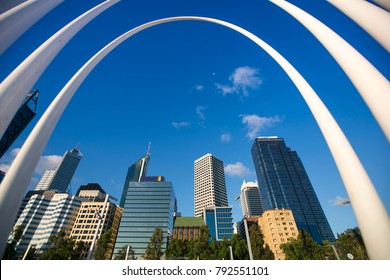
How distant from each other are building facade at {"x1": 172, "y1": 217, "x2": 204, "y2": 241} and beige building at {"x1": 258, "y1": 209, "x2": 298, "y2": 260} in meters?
46.9

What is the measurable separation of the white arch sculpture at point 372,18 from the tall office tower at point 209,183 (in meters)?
151

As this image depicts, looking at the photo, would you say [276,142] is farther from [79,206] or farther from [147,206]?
[79,206]

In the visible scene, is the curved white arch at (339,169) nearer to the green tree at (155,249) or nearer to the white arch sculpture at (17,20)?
the white arch sculpture at (17,20)

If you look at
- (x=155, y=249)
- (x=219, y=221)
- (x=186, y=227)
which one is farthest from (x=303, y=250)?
(x=219, y=221)

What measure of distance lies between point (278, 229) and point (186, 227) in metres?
59.8

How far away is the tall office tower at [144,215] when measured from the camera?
91.0 metres

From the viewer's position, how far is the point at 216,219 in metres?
126

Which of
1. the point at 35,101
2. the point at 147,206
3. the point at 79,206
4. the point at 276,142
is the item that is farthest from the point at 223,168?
the point at 35,101

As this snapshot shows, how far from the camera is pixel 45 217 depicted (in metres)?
104

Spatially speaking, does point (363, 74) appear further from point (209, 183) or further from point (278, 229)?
point (209, 183)

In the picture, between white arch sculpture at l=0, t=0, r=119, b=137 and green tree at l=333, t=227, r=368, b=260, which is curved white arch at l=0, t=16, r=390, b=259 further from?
green tree at l=333, t=227, r=368, b=260

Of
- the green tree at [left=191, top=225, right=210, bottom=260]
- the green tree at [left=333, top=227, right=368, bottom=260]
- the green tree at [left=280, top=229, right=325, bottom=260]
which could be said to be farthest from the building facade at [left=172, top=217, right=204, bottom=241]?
the green tree at [left=333, top=227, right=368, bottom=260]
